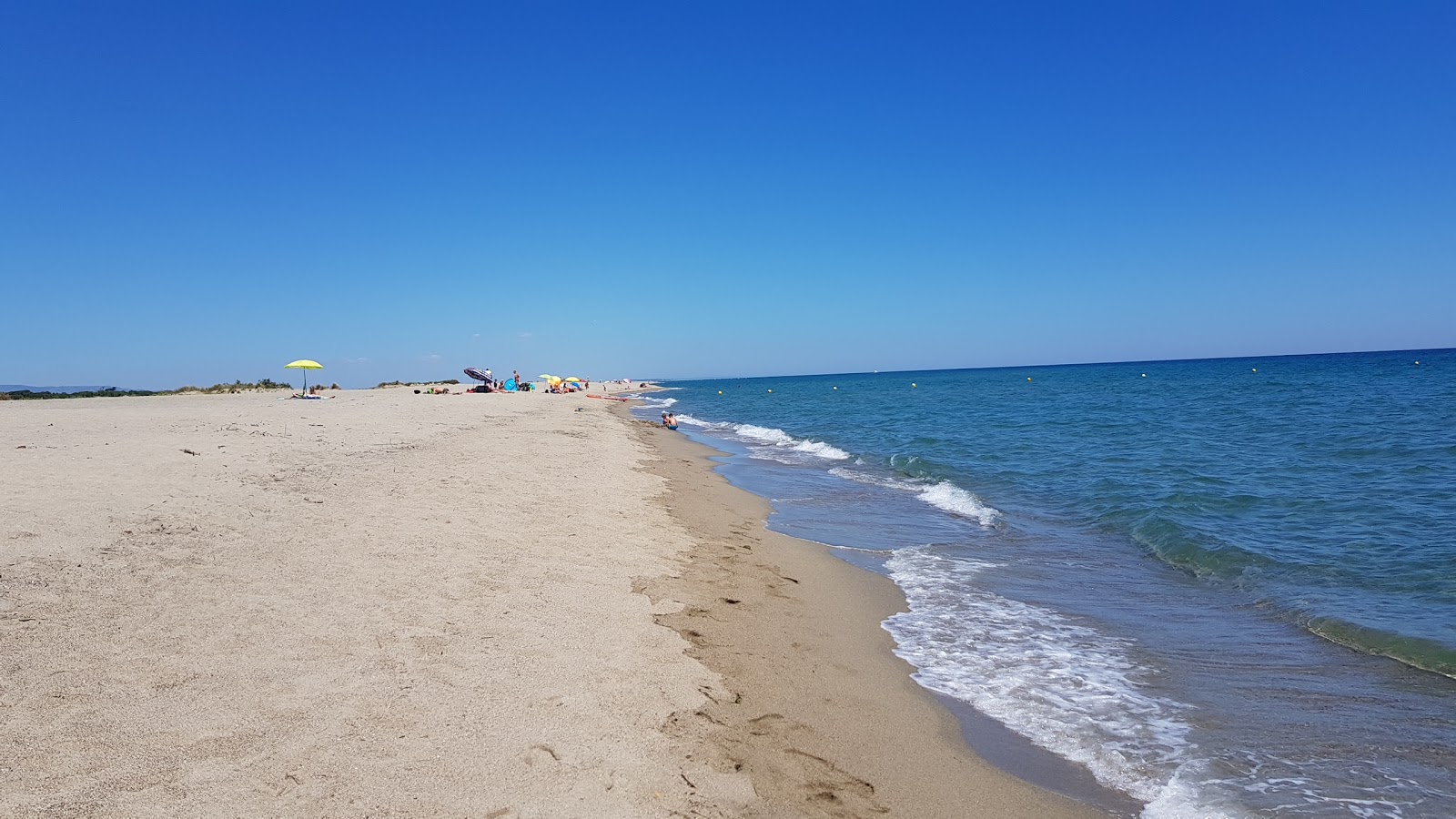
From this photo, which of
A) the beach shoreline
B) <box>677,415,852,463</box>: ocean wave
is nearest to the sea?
the beach shoreline

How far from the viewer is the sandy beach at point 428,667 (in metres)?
3.42

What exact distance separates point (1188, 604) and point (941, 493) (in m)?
7.04

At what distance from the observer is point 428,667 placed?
4.61 metres

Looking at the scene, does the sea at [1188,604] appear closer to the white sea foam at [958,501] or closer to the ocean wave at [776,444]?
the white sea foam at [958,501]

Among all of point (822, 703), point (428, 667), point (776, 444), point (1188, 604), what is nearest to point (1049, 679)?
point (822, 703)

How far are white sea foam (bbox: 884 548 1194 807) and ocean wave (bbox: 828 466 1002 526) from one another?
179 inches

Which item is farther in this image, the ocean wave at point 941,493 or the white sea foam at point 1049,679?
the ocean wave at point 941,493

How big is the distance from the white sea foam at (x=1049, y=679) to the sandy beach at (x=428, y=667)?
412 millimetres

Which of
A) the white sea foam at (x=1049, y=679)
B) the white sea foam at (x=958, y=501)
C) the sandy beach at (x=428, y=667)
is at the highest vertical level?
the sandy beach at (x=428, y=667)

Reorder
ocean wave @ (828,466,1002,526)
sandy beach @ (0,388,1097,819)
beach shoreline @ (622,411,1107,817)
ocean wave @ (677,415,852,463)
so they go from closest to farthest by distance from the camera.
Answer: sandy beach @ (0,388,1097,819) → beach shoreline @ (622,411,1107,817) → ocean wave @ (828,466,1002,526) → ocean wave @ (677,415,852,463)

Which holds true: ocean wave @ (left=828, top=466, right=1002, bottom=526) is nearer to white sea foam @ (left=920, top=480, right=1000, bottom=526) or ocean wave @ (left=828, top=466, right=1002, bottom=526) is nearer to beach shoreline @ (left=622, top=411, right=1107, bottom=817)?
white sea foam @ (left=920, top=480, right=1000, bottom=526)

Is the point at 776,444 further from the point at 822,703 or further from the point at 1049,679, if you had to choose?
the point at 822,703

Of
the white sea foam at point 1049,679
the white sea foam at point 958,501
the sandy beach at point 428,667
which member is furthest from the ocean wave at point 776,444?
the white sea foam at point 1049,679

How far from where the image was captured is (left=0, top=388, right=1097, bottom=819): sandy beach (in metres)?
3.42
